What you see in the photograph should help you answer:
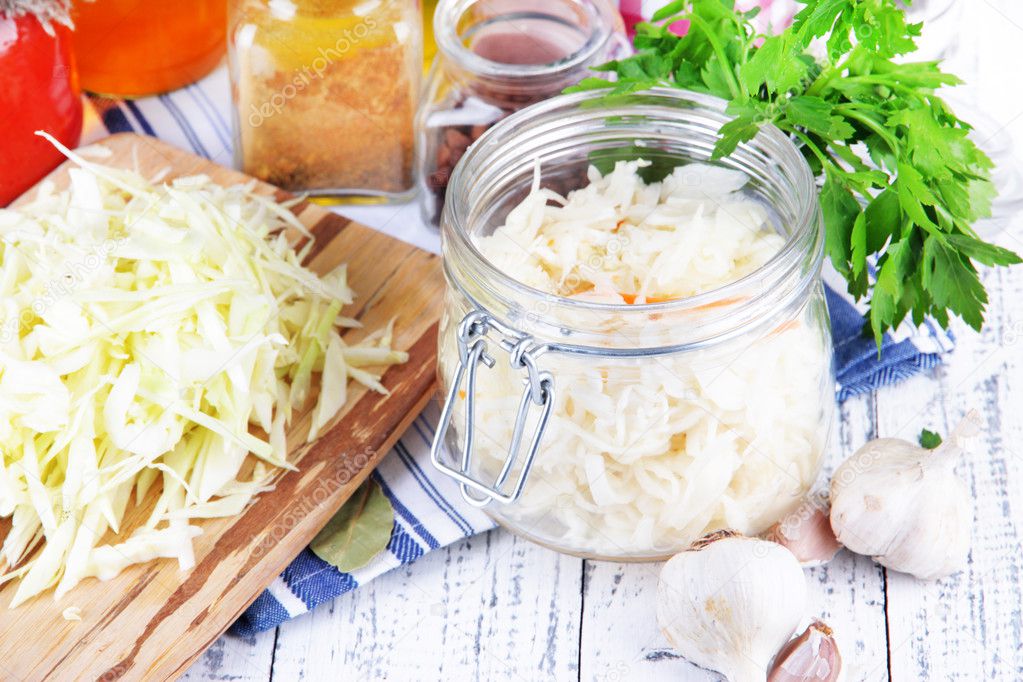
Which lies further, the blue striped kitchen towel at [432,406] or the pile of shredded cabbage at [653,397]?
the blue striped kitchen towel at [432,406]

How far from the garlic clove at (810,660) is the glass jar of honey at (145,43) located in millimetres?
1627

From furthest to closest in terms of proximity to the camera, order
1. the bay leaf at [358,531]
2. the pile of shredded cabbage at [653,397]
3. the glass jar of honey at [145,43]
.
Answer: the glass jar of honey at [145,43]
the bay leaf at [358,531]
the pile of shredded cabbage at [653,397]

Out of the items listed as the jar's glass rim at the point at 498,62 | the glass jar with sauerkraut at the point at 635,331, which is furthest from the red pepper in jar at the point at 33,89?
the glass jar with sauerkraut at the point at 635,331

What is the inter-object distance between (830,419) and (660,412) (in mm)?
342

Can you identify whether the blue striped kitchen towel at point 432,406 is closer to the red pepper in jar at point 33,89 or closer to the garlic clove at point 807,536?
the red pepper in jar at point 33,89

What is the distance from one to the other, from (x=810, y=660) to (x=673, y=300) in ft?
1.62

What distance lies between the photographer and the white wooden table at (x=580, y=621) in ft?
5.37

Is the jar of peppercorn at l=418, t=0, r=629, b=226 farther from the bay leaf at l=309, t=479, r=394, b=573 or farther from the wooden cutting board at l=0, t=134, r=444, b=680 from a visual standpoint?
the bay leaf at l=309, t=479, r=394, b=573

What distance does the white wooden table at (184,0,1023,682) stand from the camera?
164 cm

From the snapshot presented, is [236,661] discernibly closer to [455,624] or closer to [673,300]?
[455,624]

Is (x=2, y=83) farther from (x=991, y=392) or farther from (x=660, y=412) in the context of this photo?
(x=991, y=392)

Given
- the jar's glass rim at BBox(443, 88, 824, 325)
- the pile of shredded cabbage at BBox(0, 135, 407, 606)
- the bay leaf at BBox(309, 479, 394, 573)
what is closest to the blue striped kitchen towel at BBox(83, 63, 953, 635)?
the bay leaf at BBox(309, 479, 394, 573)

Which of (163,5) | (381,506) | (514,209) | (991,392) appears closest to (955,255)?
(991,392)

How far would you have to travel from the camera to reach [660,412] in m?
1.50
